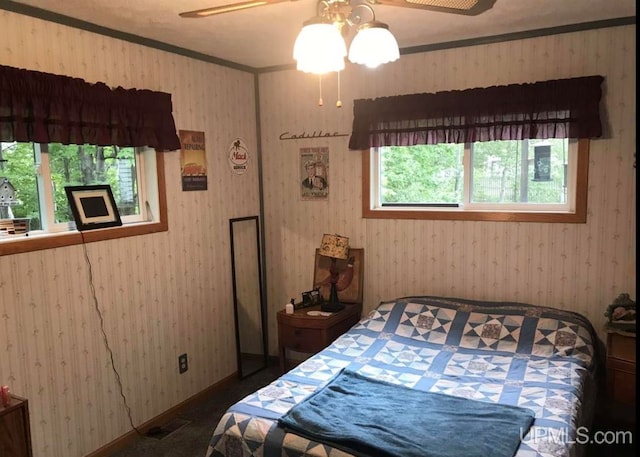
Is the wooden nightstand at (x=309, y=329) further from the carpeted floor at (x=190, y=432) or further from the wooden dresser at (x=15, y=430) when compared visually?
the wooden dresser at (x=15, y=430)

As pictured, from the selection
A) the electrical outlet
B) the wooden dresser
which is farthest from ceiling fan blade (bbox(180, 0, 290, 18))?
the electrical outlet

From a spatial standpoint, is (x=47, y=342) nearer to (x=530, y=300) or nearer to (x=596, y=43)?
(x=530, y=300)

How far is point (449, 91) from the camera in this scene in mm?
3270

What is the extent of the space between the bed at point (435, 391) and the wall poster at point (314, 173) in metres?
1.05

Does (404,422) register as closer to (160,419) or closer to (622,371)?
(622,371)

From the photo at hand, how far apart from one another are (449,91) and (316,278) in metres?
1.68

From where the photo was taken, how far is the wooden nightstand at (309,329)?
3.36 m

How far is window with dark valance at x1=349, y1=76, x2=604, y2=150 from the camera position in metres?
2.90

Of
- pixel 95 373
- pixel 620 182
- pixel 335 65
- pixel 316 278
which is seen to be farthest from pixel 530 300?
pixel 95 373

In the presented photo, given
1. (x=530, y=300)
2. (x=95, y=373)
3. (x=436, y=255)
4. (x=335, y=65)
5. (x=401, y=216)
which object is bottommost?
(x=95, y=373)

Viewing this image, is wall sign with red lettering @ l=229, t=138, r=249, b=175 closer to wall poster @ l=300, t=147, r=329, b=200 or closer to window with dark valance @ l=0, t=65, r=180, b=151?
wall poster @ l=300, t=147, r=329, b=200

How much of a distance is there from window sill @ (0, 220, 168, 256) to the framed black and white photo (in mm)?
41

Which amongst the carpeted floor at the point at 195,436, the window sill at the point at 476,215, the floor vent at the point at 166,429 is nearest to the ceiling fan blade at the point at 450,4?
the window sill at the point at 476,215

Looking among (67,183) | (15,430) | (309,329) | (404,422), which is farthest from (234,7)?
(309,329)
